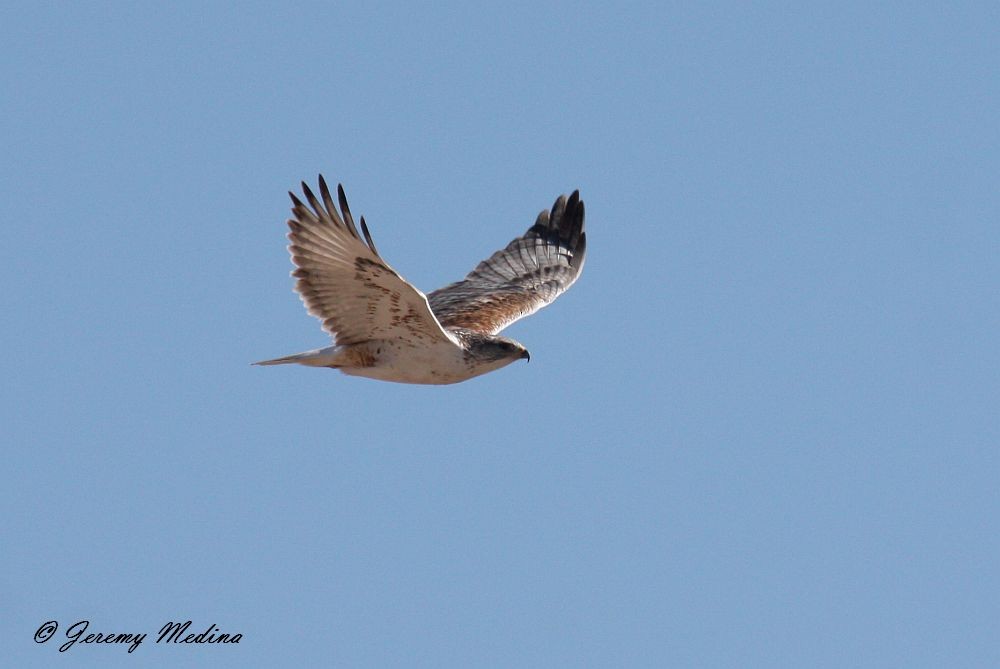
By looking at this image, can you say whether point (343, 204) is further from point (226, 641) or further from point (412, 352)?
point (226, 641)

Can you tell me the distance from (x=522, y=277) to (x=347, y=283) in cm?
421

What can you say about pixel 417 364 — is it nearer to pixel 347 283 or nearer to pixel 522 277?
pixel 347 283

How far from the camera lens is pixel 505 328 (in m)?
13.5

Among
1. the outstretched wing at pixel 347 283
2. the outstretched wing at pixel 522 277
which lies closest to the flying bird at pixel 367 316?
the outstretched wing at pixel 347 283

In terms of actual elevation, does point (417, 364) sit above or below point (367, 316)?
below

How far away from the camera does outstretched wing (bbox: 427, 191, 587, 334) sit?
13.7 m

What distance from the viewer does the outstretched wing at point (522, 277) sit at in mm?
13672

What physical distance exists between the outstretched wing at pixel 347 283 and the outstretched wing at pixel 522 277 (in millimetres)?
1875

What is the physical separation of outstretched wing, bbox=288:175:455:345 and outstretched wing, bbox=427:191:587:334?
1.88 m

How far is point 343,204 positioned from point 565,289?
474 centimetres

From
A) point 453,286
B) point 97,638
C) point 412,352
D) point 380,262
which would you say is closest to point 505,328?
point 453,286

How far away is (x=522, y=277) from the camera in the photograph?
1491 centimetres

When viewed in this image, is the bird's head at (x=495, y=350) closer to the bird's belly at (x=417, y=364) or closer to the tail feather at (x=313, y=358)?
the bird's belly at (x=417, y=364)

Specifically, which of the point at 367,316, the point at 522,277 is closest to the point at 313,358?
the point at 367,316
